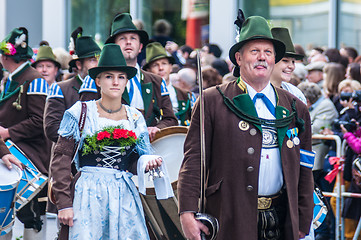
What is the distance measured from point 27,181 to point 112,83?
191 cm

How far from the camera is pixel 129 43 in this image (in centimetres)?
713

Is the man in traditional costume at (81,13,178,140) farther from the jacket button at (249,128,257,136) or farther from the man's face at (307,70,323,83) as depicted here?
the man's face at (307,70,323,83)

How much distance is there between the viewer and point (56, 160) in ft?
18.9

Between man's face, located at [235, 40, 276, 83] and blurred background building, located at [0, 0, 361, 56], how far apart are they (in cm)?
967

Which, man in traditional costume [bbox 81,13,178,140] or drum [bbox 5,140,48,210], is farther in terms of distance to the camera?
drum [bbox 5,140,48,210]

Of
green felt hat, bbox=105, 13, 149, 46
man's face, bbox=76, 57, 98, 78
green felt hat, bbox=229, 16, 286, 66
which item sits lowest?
man's face, bbox=76, 57, 98, 78

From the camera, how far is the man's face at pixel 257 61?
190 inches

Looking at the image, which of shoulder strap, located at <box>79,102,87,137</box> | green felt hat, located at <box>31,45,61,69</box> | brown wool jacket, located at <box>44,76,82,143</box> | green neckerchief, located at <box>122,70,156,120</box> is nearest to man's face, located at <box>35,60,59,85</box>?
green felt hat, located at <box>31,45,61,69</box>

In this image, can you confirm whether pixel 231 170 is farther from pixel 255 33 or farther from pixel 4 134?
pixel 4 134

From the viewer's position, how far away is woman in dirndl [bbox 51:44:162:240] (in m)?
5.69

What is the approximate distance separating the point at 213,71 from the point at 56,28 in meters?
9.71

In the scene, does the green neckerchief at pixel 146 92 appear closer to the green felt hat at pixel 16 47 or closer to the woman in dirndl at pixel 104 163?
the woman in dirndl at pixel 104 163

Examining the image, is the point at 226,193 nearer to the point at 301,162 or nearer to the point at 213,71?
the point at 301,162

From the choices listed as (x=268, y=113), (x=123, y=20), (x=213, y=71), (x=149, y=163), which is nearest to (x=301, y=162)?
(x=268, y=113)
